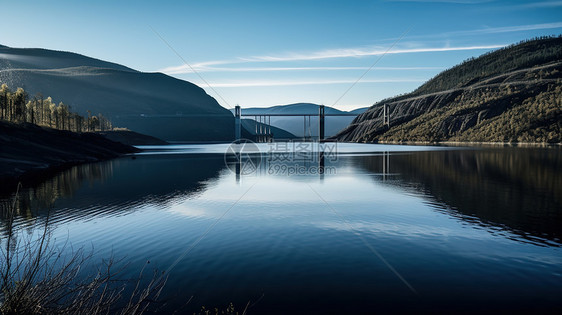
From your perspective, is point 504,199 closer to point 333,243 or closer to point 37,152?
point 333,243

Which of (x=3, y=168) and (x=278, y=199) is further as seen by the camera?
(x=3, y=168)


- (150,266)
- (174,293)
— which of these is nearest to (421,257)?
(174,293)

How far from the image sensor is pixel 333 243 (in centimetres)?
1725

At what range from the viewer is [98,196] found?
105 ft

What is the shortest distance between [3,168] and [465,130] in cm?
19858

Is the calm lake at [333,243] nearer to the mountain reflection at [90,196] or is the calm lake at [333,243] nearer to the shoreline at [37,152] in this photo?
the mountain reflection at [90,196]

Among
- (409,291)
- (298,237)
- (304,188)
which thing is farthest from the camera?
(304,188)

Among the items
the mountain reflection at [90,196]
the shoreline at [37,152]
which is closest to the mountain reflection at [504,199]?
the mountain reflection at [90,196]

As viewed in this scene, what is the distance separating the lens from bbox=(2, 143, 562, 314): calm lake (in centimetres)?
1133

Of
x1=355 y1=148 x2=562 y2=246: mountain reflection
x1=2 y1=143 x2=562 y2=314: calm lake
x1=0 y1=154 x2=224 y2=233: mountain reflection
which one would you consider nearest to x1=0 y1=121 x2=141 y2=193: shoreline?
x1=0 y1=154 x2=224 y2=233: mountain reflection

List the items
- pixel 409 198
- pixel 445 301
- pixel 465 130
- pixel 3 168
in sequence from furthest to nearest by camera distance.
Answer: pixel 465 130 → pixel 3 168 → pixel 409 198 → pixel 445 301

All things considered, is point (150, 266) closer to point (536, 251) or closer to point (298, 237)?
point (298, 237)

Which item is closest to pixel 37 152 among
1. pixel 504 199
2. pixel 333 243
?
pixel 333 243

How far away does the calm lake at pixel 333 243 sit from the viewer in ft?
37.2
